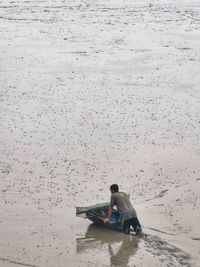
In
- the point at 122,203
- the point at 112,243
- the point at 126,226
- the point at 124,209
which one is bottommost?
the point at 112,243

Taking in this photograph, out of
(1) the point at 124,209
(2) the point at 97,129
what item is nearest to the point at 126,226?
(1) the point at 124,209

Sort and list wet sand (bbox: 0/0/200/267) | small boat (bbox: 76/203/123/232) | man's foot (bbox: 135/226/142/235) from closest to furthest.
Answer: man's foot (bbox: 135/226/142/235) → wet sand (bbox: 0/0/200/267) → small boat (bbox: 76/203/123/232)

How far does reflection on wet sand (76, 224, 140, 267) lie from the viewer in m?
15.8

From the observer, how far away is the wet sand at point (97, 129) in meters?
16.9

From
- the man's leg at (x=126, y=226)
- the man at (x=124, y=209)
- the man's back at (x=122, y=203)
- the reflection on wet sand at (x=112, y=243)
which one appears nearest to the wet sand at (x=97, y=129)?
the reflection on wet sand at (x=112, y=243)

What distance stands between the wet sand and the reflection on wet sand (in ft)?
0.09

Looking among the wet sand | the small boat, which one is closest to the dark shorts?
the wet sand

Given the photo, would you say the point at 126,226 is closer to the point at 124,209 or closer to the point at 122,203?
the point at 124,209

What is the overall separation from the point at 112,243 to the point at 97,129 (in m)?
10.0

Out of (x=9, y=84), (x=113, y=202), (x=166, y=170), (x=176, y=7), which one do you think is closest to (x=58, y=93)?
(x=9, y=84)

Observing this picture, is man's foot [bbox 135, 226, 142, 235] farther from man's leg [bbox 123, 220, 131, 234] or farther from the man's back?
the man's back

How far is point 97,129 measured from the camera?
85.9 ft

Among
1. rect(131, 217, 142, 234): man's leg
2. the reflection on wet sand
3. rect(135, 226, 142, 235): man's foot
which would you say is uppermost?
rect(131, 217, 142, 234): man's leg

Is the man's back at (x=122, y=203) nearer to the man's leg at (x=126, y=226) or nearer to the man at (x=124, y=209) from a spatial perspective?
the man at (x=124, y=209)
